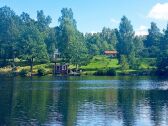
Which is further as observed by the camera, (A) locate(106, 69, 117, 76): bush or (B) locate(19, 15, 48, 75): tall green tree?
(B) locate(19, 15, 48, 75): tall green tree

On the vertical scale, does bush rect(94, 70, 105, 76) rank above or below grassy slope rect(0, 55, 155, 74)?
below

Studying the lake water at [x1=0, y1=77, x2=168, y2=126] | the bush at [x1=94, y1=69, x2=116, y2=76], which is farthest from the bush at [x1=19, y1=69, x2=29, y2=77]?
the lake water at [x1=0, y1=77, x2=168, y2=126]

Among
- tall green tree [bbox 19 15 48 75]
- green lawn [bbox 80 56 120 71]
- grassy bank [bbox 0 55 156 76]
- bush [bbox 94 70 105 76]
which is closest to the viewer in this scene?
bush [bbox 94 70 105 76]

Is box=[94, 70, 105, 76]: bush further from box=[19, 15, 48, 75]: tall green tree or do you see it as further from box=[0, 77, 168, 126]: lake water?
box=[0, 77, 168, 126]: lake water

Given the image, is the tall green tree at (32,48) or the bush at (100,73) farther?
the tall green tree at (32,48)

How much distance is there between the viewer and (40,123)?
56094 millimetres

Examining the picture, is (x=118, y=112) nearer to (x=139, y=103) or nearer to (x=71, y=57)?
(x=139, y=103)

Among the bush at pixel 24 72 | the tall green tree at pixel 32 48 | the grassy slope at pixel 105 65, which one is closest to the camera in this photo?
the bush at pixel 24 72

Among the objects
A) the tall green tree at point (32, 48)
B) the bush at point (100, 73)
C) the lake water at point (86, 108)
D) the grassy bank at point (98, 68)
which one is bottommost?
the lake water at point (86, 108)

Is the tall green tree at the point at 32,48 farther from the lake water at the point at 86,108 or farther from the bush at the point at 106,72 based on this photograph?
the lake water at the point at 86,108

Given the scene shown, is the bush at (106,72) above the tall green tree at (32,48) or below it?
below

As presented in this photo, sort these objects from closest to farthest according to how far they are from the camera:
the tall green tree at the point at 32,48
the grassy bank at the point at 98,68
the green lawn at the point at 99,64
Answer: the grassy bank at the point at 98,68
the green lawn at the point at 99,64
the tall green tree at the point at 32,48

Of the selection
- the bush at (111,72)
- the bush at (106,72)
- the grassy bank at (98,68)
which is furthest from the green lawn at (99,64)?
A: the bush at (111,72)

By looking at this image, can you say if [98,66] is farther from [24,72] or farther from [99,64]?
[24,72]
